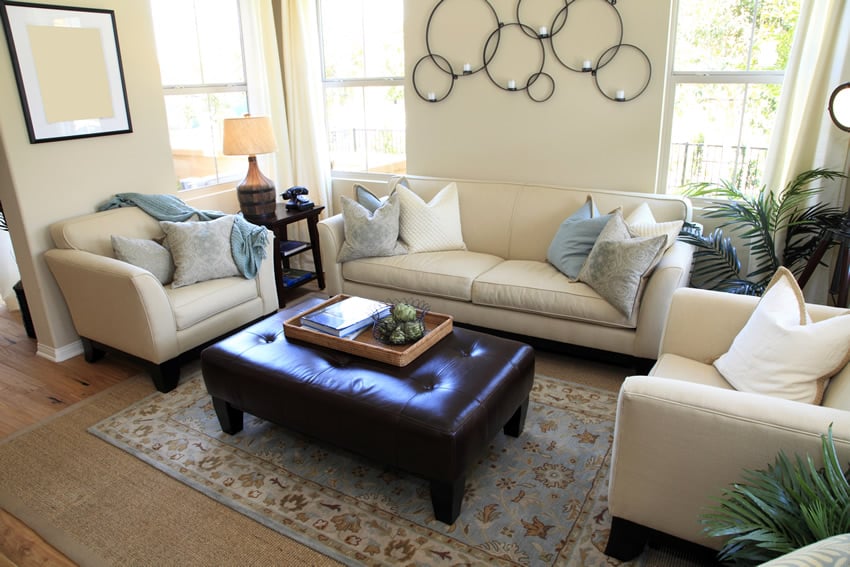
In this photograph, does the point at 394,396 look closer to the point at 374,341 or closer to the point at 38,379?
the point at 374,341

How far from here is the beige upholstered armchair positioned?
292 cm

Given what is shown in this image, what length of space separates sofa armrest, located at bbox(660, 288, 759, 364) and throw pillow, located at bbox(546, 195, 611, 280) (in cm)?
84

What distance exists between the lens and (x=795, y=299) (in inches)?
77.9

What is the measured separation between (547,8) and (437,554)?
313 centimetres

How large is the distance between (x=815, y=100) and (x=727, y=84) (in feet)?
1.59

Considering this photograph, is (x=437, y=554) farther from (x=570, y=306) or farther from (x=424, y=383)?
(x=570, y=306)

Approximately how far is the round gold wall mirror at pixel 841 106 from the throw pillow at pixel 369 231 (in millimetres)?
2279

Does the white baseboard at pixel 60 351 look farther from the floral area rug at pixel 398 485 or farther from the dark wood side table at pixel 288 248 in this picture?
the dark wood side table at pixel 288 248

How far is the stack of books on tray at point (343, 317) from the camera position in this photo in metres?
2.56

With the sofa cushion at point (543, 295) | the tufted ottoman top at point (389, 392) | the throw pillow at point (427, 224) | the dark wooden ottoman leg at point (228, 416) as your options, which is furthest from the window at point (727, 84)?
the dark wooden ottoman leg at point (228, 416)

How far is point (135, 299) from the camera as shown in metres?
2.87

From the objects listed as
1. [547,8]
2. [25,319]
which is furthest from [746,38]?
[25,319]

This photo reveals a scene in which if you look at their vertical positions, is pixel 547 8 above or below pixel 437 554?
above

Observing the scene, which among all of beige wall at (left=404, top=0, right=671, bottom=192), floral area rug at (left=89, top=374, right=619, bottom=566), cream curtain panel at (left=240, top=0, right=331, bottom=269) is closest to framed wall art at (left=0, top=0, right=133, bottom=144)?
cream curtain panel at (left=240, top=0, right=331, bottom=269)
